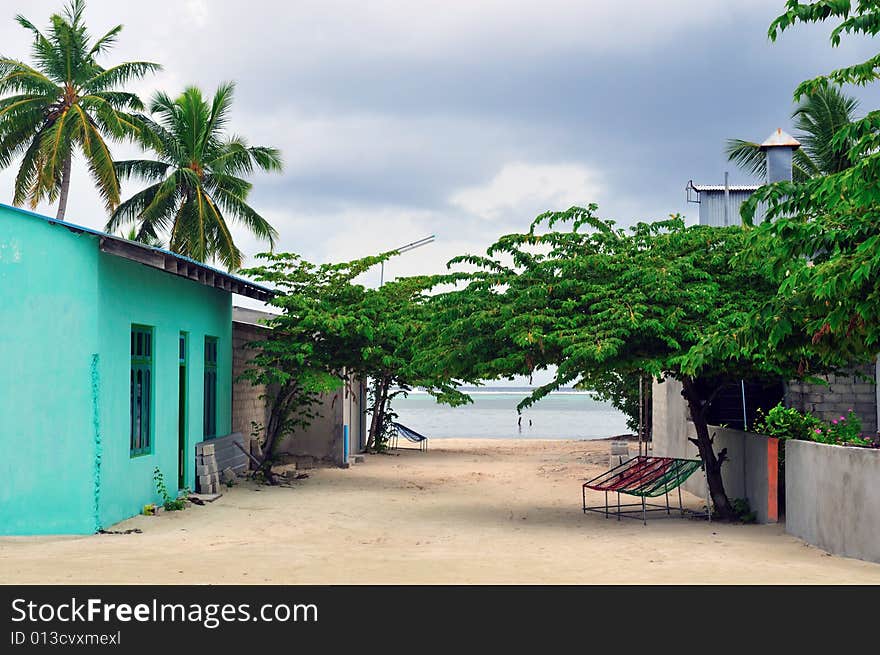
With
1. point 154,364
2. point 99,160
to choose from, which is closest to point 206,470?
point 154,364

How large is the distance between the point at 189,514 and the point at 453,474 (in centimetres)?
919

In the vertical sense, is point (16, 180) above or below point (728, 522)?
above

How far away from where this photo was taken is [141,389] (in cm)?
1459

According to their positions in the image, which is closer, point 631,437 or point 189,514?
point 189,514

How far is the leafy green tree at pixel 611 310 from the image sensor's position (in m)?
12.9

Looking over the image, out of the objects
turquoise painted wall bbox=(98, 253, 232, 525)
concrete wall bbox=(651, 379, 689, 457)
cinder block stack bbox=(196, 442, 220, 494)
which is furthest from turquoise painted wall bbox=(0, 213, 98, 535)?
concrete wall bbox=(651, 379, 689, 457)

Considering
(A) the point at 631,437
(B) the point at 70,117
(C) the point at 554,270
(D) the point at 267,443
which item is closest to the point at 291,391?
(D) the point at 267,443

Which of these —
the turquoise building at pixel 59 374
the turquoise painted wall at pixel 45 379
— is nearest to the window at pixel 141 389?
the turquoise building at pixel 59 374

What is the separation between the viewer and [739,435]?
14.9m

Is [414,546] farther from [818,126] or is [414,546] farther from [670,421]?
[818,126]

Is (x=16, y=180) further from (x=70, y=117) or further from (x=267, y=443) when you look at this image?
(x=267, y=443)

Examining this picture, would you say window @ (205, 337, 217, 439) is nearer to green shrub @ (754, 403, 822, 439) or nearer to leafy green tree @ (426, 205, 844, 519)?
leafy green tree @ (426, 205, 844, 519)

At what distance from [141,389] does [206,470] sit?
8.90 feet

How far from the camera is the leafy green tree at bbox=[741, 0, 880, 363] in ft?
24.2
